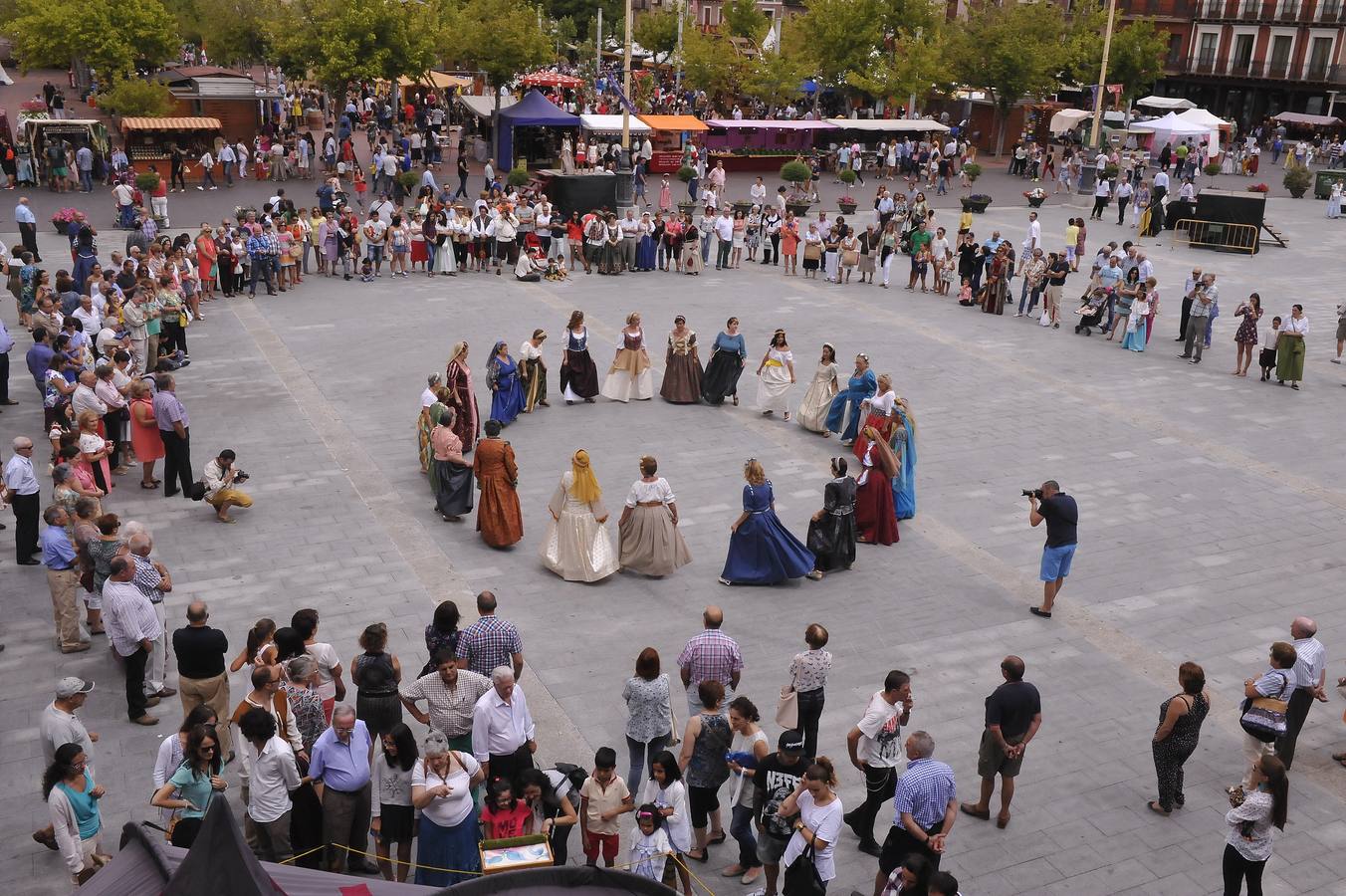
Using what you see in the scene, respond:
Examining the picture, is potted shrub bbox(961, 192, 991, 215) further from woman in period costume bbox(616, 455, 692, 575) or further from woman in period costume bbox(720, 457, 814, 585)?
woman in period costume bbox(616, 455, 692, 575)

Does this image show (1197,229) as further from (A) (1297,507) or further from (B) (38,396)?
(B) (38,396)

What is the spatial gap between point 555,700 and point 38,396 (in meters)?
11.3

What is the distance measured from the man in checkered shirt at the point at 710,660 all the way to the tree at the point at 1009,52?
1747 inches

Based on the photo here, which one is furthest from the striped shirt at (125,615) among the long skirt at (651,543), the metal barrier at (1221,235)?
the metal barrier at (1221,235)

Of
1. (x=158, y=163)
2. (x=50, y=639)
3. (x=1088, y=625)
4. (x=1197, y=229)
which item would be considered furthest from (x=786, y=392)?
(x=158, y=163)

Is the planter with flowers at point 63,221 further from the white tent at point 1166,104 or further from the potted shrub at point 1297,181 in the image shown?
the white tent at point 1166,104

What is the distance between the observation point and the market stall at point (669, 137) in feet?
140

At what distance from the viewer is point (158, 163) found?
114 feet

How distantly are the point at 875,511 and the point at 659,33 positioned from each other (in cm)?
6449

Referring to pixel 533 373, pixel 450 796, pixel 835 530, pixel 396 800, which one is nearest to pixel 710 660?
pixel 450 796

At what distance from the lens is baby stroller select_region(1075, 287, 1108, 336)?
76.6 ft

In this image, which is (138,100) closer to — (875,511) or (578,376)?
(578,376)

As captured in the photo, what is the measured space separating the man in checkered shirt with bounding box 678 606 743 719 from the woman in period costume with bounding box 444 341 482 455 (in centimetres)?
662

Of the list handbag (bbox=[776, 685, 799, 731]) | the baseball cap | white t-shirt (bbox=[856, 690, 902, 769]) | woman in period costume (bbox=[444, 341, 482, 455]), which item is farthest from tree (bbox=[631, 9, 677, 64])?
the baseball cap
